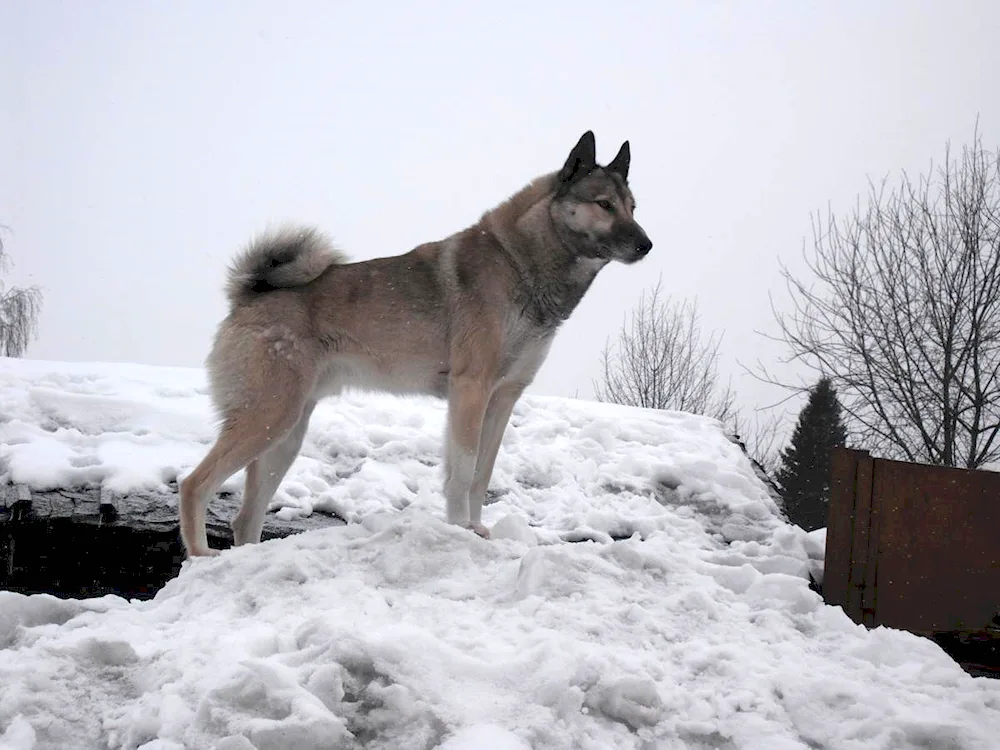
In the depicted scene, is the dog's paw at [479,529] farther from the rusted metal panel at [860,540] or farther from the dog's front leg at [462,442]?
the rusted metal panel at [860,540]

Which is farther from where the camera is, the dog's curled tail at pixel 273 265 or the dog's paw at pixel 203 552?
the dog's curled tail at pixel 273 265

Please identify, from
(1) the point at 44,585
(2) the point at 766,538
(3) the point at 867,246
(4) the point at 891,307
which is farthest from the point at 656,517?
(3) the point at 867,246

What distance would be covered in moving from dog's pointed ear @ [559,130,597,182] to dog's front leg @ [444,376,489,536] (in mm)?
1549

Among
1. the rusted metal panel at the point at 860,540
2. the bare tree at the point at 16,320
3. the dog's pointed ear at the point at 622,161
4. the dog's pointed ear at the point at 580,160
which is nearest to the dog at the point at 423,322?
the dog's pointed ear at the point at 580,160

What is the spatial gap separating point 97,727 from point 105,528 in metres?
3.17

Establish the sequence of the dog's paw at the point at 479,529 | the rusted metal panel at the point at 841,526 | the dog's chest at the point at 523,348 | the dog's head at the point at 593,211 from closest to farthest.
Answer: the rusted metal panel at the point at 841,526 → the dog's paw at the point at 479,529 → the dog's chest at the point at 523,348 → the dog's head at the point at 593,211

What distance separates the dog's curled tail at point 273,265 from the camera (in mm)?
4699

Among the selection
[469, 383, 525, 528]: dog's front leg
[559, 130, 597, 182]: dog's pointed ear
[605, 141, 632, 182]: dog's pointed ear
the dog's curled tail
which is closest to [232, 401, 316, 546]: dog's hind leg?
the dog's curled tail

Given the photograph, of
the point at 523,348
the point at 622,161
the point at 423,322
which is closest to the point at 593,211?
the point at 622,161

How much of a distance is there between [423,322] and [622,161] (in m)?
1.86

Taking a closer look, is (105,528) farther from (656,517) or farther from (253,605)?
(656,517)

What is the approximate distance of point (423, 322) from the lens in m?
4.77

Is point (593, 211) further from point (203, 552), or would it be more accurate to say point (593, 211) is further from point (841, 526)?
point (203, 552)

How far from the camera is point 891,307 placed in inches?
589
